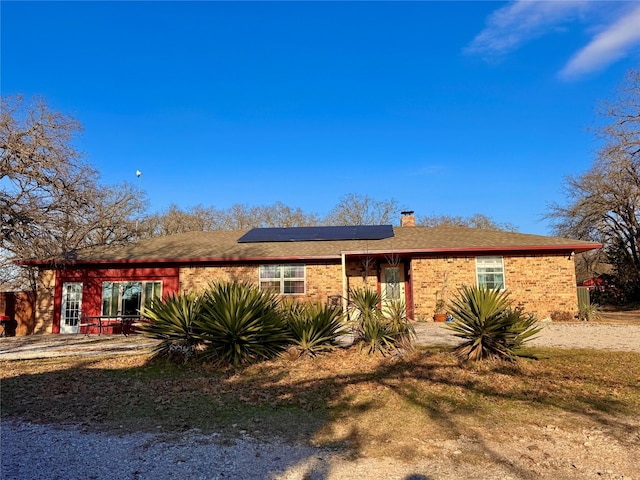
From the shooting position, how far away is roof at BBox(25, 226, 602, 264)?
1684 centimetres

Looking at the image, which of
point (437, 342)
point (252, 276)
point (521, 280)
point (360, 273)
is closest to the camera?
point (437, 342)

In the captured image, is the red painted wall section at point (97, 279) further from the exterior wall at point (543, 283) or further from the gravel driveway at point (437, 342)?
the exterior wall at point (543, 283)

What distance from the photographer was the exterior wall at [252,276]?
57.8 ft

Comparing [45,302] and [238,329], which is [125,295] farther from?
[238,329]

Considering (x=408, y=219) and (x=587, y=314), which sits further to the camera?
(x=408, y=219)

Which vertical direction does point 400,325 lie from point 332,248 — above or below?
below

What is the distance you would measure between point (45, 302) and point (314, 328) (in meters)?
13.9

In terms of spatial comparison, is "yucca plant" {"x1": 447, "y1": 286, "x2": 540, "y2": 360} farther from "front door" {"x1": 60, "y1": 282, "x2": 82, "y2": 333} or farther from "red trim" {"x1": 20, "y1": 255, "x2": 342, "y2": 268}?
"front door" {"x1": 60, "y1": 282, "x2": 82, "y2": 333}

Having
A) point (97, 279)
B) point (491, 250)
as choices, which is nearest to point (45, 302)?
point (97, 279)

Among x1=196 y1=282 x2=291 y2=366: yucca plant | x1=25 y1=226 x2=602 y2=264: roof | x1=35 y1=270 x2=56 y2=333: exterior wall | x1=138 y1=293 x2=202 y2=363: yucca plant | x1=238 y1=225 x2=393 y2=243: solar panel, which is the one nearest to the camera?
x1=196 y1=282 x2=291 y2=366: yucca plant

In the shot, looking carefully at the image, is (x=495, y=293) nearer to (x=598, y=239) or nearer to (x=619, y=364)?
(x=619, y=364)

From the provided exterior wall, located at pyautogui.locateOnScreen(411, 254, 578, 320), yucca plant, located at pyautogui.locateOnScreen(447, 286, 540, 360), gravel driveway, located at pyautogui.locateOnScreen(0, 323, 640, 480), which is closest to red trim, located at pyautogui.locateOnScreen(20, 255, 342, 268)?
exterior wall, located at pyautogui.locateOnScreen(411, 254, 578, 320)

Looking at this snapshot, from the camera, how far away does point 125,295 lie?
17719 mm

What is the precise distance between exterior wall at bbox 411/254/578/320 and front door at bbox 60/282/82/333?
43.4 feet
